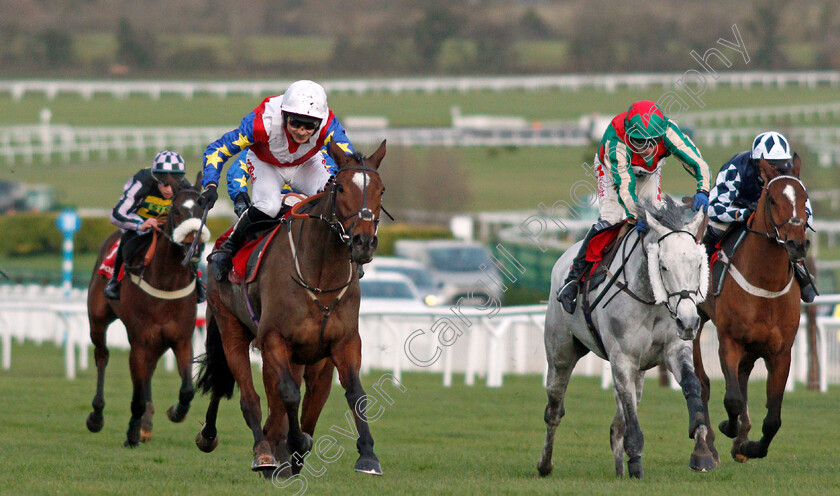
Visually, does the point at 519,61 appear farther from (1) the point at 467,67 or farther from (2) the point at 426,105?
(2) the point at 426,105

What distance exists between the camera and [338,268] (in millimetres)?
7125

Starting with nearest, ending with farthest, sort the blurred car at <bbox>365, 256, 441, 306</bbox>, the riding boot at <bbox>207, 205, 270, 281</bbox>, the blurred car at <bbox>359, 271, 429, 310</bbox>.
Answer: the riding boot at <bbox>207, 205, 270, 281</bbox> → the blurred car at <bbox>359, 271, 429, 310</bbox> → the blurred car at <bbox>365, 256, 441, 306</bbox>

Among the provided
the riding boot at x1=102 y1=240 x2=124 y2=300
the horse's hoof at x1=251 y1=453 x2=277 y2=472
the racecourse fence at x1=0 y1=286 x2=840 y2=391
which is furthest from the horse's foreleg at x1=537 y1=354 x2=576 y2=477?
the racecourse fence at x1=0 y1=286 x2=840 y2=391

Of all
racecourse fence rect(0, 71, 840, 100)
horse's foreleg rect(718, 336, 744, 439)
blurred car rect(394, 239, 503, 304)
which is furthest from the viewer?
racecourse fence rect(0, 71, 840, 100)

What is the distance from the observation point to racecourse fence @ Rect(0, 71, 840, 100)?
57844 millimetres

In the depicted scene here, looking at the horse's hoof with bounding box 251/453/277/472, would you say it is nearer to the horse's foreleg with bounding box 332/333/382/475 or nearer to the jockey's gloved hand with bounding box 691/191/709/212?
the horse's foreleg with bounding box 332/333/382/475

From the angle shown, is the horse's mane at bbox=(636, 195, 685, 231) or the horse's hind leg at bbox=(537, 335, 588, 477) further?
the horse's hind leg at bbox=(537, 335, 588, 477)

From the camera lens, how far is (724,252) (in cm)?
880

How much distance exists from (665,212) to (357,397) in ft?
6.21

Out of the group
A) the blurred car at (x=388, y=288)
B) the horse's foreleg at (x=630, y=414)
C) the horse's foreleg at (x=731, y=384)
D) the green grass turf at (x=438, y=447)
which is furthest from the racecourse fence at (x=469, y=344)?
the horse's foreleg at (x=630, y=414)

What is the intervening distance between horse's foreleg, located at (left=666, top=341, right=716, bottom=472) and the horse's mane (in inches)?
26.6

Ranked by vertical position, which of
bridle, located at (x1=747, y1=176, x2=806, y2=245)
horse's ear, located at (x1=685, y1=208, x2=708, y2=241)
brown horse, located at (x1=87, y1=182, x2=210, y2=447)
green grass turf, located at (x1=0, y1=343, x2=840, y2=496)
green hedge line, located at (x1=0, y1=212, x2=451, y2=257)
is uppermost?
green hedge line, located at (x1=0, y1=212, x2=451, y2=257)

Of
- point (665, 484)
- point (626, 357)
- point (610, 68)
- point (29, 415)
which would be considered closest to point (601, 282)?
point (626, 357)

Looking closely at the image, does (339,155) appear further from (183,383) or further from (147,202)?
(147,202)
